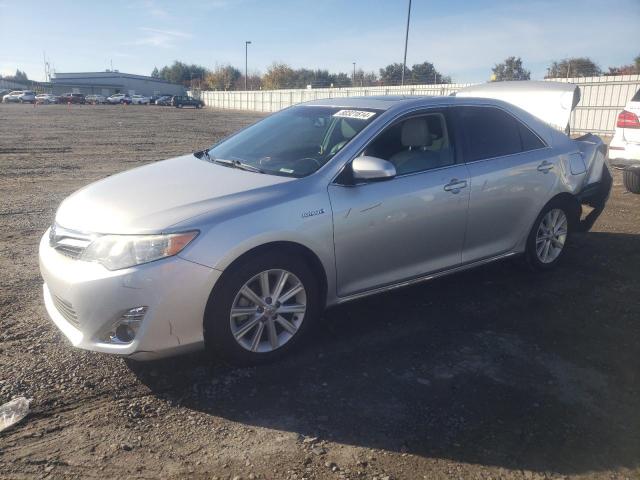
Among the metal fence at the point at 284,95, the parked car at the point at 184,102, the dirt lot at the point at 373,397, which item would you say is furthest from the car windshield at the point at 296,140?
the parked car at the point at 184,102

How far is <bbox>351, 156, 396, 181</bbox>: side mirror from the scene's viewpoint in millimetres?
3570

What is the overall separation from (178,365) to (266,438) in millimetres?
935

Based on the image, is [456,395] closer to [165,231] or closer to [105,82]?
[165,231]

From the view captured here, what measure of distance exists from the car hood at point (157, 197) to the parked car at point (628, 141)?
6.48 metres

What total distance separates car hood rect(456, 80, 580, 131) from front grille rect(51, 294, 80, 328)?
586cm

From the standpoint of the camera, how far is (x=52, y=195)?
8680mm

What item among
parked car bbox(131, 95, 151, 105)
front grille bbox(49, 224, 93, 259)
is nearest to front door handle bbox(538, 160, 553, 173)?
front grille bbox(49, 224, 93, 259)

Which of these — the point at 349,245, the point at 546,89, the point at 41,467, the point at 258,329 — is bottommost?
the point at 41,467

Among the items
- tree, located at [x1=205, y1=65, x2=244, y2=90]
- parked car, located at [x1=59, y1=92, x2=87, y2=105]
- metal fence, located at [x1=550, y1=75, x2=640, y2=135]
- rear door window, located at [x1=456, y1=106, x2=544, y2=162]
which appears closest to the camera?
rear door window, located at [x1=456, y1=106, x2=544, y2=162]

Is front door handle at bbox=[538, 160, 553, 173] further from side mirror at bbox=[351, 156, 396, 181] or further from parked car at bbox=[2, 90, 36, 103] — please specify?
parked car at bbox=[2, 90, 36, 103]

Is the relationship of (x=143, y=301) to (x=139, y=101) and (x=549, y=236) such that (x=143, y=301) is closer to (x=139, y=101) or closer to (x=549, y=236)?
(x=549, y=236)

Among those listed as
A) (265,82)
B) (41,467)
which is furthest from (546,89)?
(265,82)

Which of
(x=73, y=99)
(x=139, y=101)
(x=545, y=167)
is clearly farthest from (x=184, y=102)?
(x=545, y=167)

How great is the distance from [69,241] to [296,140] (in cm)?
185
